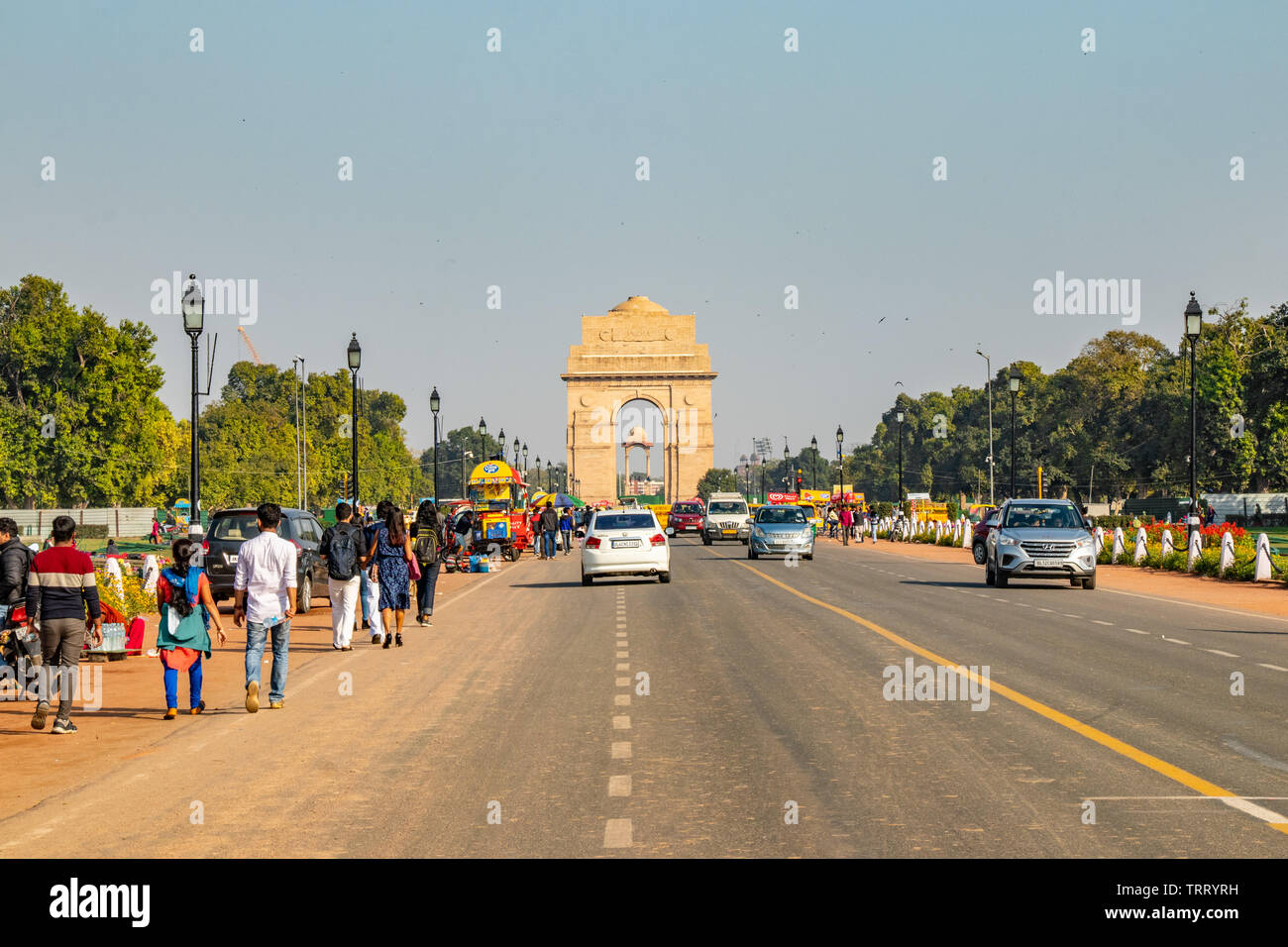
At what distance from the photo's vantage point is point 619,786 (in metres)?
8.99

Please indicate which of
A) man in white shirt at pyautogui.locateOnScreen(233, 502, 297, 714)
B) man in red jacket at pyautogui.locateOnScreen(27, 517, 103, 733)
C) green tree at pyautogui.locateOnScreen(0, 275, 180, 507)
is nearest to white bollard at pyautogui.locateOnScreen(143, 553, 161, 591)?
man in white shirt at pyautogui.locateOnScreen(233, 502, 297, 714)

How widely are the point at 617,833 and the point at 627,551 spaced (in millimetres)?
24088

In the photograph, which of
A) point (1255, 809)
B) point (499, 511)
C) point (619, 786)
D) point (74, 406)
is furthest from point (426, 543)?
point (74, 406)

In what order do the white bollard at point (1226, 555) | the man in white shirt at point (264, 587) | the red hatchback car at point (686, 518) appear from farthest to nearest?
the red hatchback car at point (686, 518), the white bollard at point (1226, 555), the man in white shirt at point (264, 587)

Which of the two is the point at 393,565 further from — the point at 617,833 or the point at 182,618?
the point at 617,833

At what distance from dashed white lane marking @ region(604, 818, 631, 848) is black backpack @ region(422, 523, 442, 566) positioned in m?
14.5

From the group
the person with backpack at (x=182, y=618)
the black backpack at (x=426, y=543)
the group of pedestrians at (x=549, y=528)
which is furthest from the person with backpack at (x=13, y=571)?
the group of pedestrians at (x=549, y=528)

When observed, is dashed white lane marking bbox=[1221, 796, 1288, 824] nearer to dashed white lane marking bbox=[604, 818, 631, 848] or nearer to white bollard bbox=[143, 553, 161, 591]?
dashed white lane marking bbox=[604, 818, 631, 848]

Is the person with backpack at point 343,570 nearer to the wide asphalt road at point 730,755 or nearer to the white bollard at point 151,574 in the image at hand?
the wide asphalt road at point 730,755

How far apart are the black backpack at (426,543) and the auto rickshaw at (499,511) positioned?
74.0ft

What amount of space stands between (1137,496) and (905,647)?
4466 inches

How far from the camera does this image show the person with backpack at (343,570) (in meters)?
18.5

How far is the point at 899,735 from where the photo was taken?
1083cm

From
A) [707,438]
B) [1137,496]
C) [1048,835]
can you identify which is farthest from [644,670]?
[707,438]
